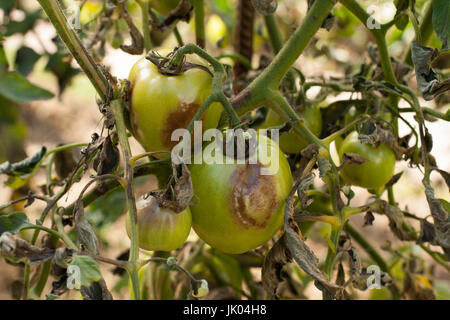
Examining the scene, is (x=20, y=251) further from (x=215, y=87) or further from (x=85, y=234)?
(x=215, y=87)

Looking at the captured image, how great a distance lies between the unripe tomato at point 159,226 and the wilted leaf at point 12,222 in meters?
0.14

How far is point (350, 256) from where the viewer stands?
0.62 meters

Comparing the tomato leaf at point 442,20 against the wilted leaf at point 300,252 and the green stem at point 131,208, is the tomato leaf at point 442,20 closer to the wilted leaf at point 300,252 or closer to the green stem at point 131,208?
the wilted leaf at point 300,252

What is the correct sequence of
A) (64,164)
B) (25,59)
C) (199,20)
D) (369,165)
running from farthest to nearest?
(25,59)
(64,164)
(199,20)
(369,165)

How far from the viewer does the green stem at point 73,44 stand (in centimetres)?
51

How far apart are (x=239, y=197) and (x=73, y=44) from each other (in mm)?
253

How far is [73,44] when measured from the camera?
1.71 ft

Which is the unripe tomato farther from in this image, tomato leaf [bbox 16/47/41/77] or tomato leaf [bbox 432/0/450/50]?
tomato leaf [bbox 16/47/41/77]

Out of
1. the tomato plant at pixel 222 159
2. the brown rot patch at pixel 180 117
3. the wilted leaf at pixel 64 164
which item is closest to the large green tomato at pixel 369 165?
the tomato plant at pixel 222 159

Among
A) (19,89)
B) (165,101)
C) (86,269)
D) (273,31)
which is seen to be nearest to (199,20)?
(273,31)

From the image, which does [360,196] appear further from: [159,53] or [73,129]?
[159,53]

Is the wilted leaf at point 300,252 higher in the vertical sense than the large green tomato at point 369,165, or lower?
lower

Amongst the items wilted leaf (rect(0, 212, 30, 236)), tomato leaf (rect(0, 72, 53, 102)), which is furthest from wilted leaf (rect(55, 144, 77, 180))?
wilted leaf (rect(0, 212, 30, 236))
